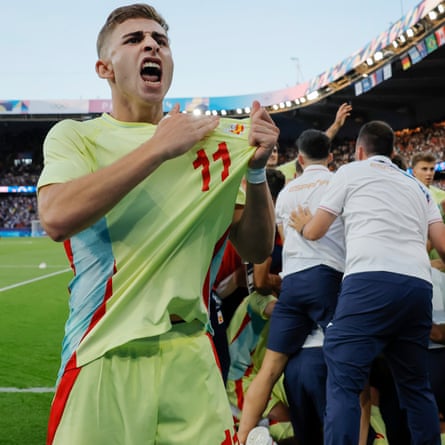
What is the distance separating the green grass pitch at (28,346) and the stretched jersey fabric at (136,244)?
2.61m

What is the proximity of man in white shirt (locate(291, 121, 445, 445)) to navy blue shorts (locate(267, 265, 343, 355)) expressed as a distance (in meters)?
0.48

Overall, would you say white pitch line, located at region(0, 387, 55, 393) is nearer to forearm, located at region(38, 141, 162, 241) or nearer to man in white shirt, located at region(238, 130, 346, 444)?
man in white shirt, located at region(238, 130, 346, 444)

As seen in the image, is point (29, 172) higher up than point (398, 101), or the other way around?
point (398, 101)

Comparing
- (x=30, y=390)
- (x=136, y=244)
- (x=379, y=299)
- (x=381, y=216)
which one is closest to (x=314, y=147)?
(x=381, y=216)

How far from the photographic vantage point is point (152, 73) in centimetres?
178

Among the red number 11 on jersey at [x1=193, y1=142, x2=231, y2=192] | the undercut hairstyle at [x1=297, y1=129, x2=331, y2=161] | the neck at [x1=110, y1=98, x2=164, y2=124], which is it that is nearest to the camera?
the red number 11 on jersey at [x1=193, y1=142, x2=231, y2=192]

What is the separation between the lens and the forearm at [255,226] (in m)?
1.87

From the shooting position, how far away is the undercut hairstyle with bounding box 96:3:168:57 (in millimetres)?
1796

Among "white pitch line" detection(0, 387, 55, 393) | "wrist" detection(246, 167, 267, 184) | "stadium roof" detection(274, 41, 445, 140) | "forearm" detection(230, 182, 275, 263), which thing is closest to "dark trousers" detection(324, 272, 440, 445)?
"forearm" detection(230, 182, 275, 263)

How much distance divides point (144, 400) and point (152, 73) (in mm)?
924

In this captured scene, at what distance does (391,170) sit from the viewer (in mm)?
3223

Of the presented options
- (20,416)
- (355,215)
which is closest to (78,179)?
(355,215)

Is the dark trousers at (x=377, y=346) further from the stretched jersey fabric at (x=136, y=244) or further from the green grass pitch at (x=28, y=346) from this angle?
the green grass pitch at (x=28, y=346)

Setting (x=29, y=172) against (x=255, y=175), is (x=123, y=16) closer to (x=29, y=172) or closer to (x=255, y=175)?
(x=255, y=175)
